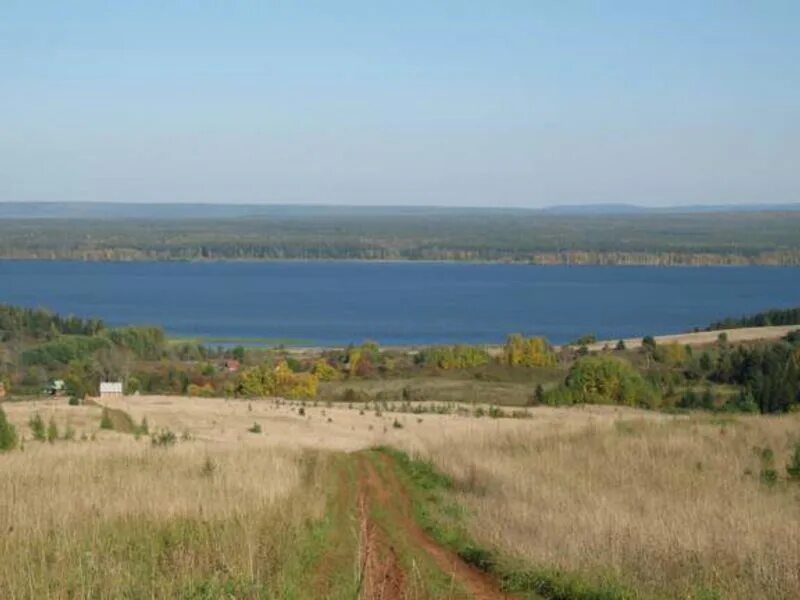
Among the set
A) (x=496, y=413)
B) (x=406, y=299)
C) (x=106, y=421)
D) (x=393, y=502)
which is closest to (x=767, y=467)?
(x=393, y=502)

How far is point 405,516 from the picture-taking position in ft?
37.9

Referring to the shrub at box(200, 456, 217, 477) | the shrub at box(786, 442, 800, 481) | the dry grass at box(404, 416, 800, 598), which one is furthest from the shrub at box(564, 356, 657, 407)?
the shrub at box(200, 456, 217, 477)

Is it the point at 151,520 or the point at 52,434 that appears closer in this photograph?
the point at 151,520

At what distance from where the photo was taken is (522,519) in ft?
35.5

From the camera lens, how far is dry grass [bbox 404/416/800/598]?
8.22 meters

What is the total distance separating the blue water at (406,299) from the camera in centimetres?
9809

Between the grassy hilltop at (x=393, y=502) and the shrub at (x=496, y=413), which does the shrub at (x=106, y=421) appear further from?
the shrub at (x=496, y=413)

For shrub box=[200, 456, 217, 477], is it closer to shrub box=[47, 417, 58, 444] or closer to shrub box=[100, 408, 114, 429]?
shrub box=[47, 417, 58, 444]

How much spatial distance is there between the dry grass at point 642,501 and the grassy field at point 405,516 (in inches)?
1.2

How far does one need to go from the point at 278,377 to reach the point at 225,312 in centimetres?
7854

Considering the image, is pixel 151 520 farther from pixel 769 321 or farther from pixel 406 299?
pixel 406 299

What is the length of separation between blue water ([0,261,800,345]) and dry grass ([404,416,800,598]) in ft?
215

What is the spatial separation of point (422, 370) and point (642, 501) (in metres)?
37.8

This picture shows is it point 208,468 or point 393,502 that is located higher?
point 208,468
